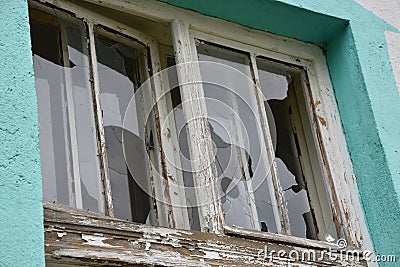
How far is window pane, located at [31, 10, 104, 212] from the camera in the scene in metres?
2.41

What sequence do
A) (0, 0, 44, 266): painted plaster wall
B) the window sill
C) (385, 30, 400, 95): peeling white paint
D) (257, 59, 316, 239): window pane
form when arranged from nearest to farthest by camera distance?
(0, 0, 44, 266): painted plaster wall
the window sill
(257, 59, 316, 239): window pane
(385, 30, 400, 95): peeling white paint

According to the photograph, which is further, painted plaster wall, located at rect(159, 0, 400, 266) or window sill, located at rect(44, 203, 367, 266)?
painted plaster wall, located at rect(159, 0, 400, 266)

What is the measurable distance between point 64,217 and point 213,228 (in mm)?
500

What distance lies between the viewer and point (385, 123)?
286 cm

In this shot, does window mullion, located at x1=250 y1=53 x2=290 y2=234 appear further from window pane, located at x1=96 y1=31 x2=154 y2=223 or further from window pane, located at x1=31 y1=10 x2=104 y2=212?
window pane, located at x1=31 y1=10 x2=104 y2=212

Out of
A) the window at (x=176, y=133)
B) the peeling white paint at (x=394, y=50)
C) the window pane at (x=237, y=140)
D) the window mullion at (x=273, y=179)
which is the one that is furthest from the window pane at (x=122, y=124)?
the peeling white paint at (x=394, y=50)

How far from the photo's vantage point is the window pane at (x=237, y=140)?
107 inches

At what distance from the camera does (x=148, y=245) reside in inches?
90.5

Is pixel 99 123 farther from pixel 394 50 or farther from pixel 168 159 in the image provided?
pixel 394 50

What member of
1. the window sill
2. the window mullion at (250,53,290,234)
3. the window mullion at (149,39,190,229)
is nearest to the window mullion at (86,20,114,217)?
the window sill

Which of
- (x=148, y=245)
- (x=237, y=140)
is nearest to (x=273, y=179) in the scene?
(x=237, y=140)

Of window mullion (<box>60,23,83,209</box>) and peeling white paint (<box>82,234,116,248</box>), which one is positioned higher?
window mullion (<box>60,23,83,209</box>)

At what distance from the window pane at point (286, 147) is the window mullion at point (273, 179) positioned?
7 centimetres

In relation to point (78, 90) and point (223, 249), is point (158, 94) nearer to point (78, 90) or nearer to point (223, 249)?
point (78, 90)
